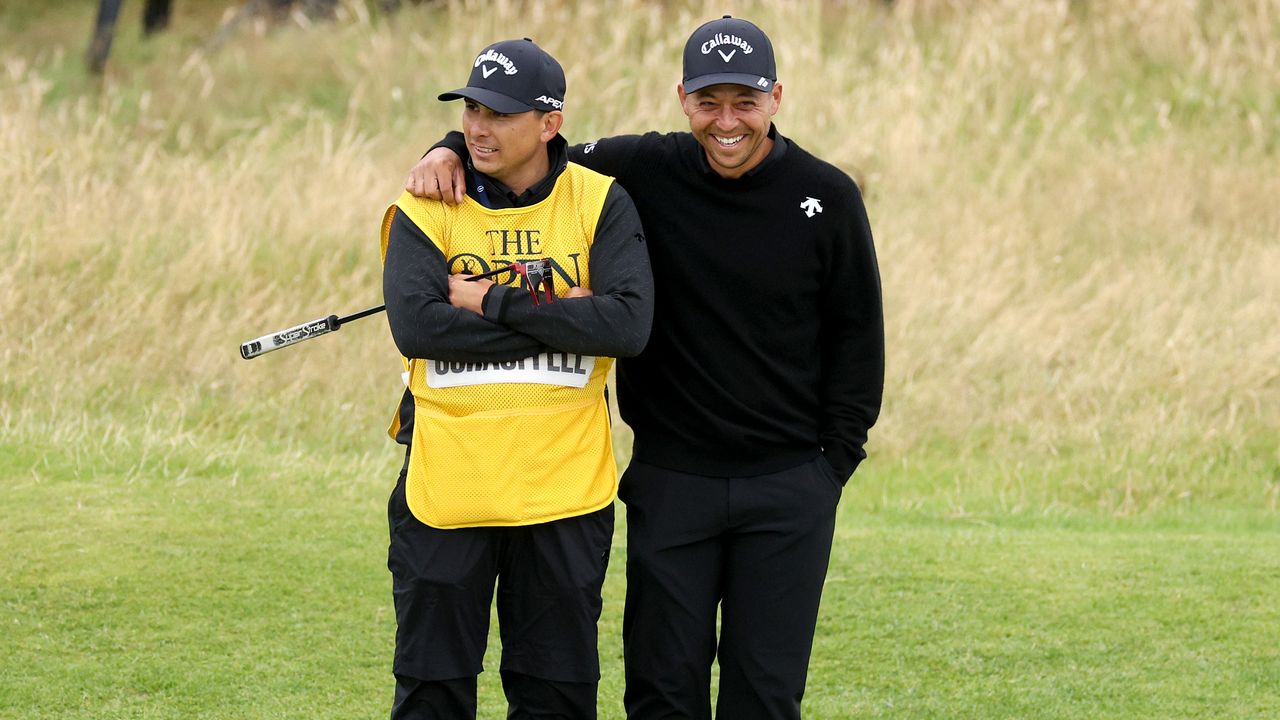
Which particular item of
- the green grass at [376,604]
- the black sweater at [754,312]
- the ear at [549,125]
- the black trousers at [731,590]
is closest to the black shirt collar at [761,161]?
the black sweater at [754,312]

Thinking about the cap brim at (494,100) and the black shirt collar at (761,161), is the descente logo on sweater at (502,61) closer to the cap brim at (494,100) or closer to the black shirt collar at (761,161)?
Result: the cap brim at (494,100)

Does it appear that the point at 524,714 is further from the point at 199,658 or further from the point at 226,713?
the point at 199,658

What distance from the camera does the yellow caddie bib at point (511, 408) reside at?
3506mm

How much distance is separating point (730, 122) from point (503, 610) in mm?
1184

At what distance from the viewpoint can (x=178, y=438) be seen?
24.8 ft

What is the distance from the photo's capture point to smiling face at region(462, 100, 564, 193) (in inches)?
142

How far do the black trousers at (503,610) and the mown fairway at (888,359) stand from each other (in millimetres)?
1349

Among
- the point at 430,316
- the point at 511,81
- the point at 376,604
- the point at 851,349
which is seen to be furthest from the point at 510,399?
the point at 376,604

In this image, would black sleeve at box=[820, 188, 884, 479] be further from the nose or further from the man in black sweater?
the nose

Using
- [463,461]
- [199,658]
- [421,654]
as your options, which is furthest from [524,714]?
[199,658]

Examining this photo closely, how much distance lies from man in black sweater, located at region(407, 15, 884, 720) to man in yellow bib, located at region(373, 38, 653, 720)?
5.3 inches

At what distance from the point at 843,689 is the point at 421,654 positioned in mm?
1982

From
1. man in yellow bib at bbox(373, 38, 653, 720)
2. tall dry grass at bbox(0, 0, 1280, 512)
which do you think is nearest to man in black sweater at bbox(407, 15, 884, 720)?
man in yellow bib at bbox(373, 38, 653, 720)

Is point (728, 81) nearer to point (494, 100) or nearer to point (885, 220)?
point (494, 100)
